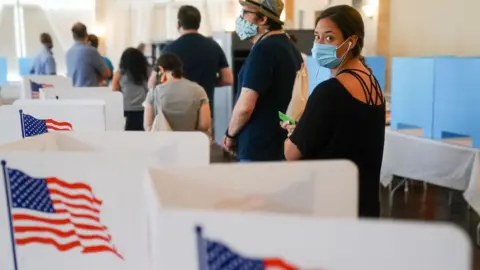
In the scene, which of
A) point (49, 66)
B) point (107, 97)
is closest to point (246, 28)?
point (107, 97)

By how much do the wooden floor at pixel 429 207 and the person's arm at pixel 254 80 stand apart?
198 centimetres

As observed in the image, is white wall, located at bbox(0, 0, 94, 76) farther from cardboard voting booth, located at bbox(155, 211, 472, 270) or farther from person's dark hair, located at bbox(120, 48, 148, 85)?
cardboard voting booth, located at bbox(155, 211, 472, 270)

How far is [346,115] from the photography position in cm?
147

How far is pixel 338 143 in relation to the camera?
4.87ft

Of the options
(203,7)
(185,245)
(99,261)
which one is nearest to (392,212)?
(99,261)

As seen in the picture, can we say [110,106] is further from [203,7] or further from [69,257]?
[203,7]

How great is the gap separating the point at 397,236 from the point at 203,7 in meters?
9.20

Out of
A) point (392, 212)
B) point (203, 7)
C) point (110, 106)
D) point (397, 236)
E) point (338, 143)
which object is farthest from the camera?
point (203, 7)

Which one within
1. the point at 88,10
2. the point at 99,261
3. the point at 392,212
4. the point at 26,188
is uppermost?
the point at 88,10

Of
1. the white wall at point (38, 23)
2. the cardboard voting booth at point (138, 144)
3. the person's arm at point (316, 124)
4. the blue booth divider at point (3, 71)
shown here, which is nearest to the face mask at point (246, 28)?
the person's arm at point (316, 124)

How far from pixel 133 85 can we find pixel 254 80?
1850mm

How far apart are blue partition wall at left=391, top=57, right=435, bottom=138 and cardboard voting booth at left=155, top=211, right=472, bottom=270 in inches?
127

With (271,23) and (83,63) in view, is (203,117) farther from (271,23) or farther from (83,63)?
(83,63)

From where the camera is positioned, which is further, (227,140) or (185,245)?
(227,140)
